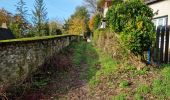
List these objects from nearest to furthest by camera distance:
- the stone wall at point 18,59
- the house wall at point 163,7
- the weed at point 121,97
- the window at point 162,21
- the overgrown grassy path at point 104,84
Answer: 1. the weed at point 121,97
2. the overgrown grassy path at point 104,84
3. the stone wall at point 18,59
4. the house wall at point 163,7
5. the window at point 162,21

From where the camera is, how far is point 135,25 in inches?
463

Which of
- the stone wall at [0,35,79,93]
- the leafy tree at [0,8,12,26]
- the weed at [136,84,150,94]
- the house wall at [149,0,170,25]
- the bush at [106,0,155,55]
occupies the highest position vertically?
the leafy tree at [0,8,12,26]

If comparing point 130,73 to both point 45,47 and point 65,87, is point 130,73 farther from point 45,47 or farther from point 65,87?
point 45,47

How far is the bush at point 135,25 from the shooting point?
11.5 m

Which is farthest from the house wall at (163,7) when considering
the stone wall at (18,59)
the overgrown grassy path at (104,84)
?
A: the stone wall at (18,59)

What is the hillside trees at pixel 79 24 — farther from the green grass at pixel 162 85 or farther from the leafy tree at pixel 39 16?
the green grass at pixel 162 85

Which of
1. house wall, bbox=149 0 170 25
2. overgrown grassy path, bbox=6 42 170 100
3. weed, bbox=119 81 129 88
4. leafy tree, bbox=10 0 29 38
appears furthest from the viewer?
leafy tree, bbox=10 0 29 38

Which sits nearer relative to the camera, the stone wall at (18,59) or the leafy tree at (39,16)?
the stone wall at (18,59)

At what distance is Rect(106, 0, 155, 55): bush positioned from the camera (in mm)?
11477

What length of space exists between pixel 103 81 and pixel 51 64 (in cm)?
372

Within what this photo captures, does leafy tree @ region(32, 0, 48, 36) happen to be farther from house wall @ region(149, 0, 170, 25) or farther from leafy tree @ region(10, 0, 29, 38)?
house wall @ region(149, 0, 170, 25)

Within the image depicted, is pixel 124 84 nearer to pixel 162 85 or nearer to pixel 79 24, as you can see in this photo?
pixel 162 85

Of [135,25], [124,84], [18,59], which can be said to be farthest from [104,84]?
[18,59]

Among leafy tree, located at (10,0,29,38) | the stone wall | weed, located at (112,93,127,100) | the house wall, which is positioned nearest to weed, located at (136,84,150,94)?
weed, located at (112,93,127,100)
